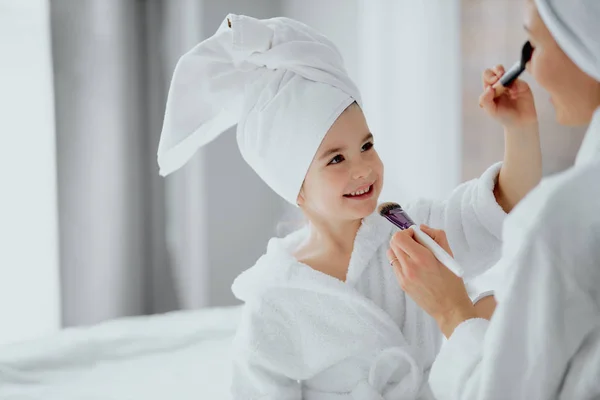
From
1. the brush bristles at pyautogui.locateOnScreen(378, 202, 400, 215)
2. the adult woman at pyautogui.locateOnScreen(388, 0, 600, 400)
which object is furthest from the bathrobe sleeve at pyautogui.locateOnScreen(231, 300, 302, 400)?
the adult woman at pyautogui.locateOnScreen(388, 0, 600, 400)

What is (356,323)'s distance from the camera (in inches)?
45.1

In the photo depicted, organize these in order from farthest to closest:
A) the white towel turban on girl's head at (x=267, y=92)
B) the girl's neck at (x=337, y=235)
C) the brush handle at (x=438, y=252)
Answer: the girl's neck at (x=337, y=235) < the white towel turban on girl's head at (x=267, y=92) < the brush handle at (x=438, y=252)

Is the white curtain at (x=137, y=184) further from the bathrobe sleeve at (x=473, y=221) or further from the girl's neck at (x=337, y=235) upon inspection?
the bathrobe sleeve at (x=473, y=221)

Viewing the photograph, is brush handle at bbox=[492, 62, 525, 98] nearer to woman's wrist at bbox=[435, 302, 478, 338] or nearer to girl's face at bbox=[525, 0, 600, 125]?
girl's face at bbox=[525, 0, 600, 125]

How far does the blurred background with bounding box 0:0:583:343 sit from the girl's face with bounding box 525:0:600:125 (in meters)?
0.90

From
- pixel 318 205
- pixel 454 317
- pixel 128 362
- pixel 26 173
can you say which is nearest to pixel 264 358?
pixel 318 205

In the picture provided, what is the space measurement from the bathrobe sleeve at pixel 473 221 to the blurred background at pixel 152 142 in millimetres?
531

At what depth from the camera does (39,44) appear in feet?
7.29

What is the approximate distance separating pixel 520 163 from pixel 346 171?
291 mm

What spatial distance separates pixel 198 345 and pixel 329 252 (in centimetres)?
57

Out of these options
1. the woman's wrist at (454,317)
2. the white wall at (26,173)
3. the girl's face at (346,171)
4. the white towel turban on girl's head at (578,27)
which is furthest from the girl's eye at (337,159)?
the white wall at (26,173)

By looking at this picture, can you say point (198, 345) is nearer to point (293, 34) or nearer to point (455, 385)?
point (293, 34)

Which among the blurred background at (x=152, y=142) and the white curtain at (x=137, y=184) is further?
the white curtain at (x=137, y=184)

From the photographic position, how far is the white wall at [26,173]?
216 centimetres
